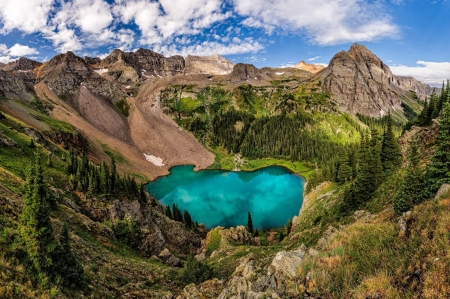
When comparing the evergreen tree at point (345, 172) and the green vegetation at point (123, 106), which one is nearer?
the evergreen tree at point (345, 172)

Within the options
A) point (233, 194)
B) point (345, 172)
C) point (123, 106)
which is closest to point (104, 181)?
point (345, 172)

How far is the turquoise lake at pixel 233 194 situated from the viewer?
8012 centimetres

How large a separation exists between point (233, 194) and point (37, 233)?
291ft

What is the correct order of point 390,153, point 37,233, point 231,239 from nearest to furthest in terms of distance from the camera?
point 37,233 < point 231,239 < point 390,153

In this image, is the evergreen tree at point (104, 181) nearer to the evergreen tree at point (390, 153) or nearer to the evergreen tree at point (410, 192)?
the evergreen tree at point (410, 192)

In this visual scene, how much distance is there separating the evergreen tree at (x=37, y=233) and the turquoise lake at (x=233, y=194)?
6238cm

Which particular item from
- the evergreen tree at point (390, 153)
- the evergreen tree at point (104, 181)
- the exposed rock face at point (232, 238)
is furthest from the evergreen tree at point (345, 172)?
the evergreen tree at point (104, 181)

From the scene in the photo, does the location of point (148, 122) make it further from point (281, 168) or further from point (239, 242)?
point (239, 242)

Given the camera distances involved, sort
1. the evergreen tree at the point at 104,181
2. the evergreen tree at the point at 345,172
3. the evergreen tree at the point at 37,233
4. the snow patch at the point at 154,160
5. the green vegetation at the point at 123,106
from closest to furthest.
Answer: the evergreen tree at the point at 37,233 < the evergreen tree at the point at 104,181 < the evergreen tree at the point at 345,172 < the snow patch at the point at 154,160 < the green vegetation at the point at 123,106

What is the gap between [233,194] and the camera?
101 m

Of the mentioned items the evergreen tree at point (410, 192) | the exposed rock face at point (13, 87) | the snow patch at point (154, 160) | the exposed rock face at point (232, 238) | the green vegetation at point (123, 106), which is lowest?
the snow patch at point (154, 160)

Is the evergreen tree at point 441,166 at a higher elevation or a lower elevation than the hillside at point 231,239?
higher

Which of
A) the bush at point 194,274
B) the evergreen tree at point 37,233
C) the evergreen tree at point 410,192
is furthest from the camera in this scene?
the bush at point 194,274

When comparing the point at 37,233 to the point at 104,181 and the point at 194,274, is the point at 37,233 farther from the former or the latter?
the point at 104,181
